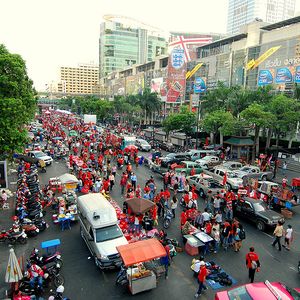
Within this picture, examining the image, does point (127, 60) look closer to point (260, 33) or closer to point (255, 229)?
point (260, 33)

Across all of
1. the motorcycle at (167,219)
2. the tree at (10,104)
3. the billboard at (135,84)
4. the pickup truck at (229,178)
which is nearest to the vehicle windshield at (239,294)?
the motorcycle at (167,219)

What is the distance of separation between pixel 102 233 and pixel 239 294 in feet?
20.1

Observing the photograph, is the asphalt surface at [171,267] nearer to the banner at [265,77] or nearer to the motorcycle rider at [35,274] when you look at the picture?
the motorcycle rider at [35,274]

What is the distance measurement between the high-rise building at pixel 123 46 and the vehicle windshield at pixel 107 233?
14516cm

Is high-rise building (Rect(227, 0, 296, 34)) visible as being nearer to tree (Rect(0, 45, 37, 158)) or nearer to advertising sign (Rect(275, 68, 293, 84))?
advertising sign (Rect(275, 68, 293, 84))

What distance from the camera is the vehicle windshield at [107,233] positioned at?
12102mm

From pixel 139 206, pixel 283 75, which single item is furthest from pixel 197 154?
pixel 283 75

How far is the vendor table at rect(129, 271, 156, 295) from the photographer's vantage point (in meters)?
10.2

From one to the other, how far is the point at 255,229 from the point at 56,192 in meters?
14.1

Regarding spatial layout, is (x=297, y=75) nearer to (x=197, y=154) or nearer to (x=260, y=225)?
(x=197, y=154)

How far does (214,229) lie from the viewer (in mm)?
13602

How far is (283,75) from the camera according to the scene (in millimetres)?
41750

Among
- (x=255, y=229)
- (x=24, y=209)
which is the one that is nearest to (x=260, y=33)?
(x=255, y=229)

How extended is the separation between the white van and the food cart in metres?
1.29
